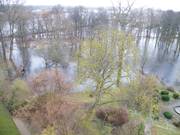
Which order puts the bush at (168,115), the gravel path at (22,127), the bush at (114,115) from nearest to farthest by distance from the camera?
1. the gravel path at (22,127)
2. the bush at (114,115)
3. the bush at (168,115)

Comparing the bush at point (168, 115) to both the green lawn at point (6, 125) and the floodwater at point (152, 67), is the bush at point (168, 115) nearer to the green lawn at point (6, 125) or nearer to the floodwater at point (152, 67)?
the floodwater at point (152, 67)

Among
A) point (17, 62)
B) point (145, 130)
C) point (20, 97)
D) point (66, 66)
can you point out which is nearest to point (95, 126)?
point (145, 130)

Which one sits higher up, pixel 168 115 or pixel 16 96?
pixel 16 96

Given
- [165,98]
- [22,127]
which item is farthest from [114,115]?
[165,98]

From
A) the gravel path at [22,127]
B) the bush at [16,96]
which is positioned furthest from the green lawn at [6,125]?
the bush at [16,96]

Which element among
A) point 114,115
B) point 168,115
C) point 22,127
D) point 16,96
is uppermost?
point 16,96

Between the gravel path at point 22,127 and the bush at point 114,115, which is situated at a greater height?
the bush at point 114,115

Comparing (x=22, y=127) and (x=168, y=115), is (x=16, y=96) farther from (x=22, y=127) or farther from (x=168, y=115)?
(x=168, y=115)

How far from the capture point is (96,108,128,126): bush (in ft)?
48.4

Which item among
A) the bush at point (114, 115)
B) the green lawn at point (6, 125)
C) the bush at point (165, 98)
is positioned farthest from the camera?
the bush at point (165, 98)

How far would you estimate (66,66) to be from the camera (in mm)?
27250

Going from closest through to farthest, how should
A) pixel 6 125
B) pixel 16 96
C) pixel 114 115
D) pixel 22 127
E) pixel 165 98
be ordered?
pixel 6 125
pixel 22 127
pixel 114 115
pixel 16 96
pixel 165 98

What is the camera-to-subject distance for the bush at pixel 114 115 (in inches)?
580

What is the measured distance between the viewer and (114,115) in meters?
14.9
